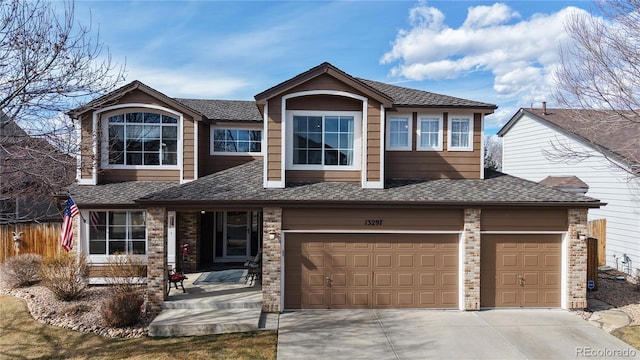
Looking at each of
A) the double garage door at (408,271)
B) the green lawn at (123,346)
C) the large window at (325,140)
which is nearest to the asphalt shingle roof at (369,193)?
the large window at (325,140)

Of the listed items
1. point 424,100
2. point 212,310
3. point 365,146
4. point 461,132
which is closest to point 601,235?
A: point 461,132

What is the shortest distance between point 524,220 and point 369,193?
451 centimetres

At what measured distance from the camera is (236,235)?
1603cm

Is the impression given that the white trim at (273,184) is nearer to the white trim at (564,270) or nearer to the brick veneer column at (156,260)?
the brick veneer column at (156,260)

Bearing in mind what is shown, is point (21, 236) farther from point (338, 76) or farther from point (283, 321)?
point (338, 76)

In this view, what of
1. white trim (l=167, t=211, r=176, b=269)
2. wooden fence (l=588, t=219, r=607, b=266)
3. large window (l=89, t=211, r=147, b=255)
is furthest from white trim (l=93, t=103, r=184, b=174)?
wooden fence (l=588, t=219, r=607, b=266)

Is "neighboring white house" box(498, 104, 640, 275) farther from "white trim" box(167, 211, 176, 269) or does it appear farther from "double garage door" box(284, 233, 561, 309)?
"white trim" box(167, 211, 176, 269)

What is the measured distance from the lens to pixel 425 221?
11.0 m

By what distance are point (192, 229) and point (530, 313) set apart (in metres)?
11.4

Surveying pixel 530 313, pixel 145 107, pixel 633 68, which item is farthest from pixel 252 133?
pixel 633 68

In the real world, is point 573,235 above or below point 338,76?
below

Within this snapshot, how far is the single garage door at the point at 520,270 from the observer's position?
11031 mm

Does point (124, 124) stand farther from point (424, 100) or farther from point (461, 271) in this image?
point (461, 271)

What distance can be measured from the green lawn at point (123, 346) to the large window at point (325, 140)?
522 cm
